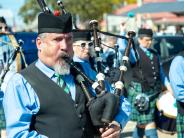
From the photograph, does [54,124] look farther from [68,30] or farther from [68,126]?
[68,30]

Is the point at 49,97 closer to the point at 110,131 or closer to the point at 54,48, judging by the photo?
the point at 54,48

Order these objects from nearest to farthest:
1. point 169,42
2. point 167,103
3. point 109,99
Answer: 1. point 109,99
2. point 167,103
3. point 169,42

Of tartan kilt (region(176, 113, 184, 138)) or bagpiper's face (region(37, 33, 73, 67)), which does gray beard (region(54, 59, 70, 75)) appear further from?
tartan kilt (region(176, 113, 184, 138))

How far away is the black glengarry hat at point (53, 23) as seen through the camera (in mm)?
3297

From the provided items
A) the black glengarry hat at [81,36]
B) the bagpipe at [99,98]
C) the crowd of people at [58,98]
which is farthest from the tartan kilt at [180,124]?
the bagpipe at [99,98]

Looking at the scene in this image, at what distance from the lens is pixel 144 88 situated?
7.36m

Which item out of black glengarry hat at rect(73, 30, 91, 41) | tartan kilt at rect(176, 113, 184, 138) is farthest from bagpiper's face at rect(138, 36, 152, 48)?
tartan kilt at rect(176, 113, 184, 138)

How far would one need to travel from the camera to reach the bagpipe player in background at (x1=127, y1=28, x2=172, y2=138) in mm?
7238

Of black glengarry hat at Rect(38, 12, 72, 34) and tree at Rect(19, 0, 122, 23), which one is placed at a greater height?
black glengarry hat at Rect(38, 12, 72, 34)

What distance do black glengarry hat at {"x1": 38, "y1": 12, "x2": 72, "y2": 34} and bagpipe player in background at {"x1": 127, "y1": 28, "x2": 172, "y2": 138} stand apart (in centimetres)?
399

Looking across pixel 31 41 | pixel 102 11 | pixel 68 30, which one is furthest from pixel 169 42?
pixel 102 11

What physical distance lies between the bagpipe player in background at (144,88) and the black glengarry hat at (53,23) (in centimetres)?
399

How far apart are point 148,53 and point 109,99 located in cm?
446

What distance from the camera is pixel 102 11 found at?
164ft
